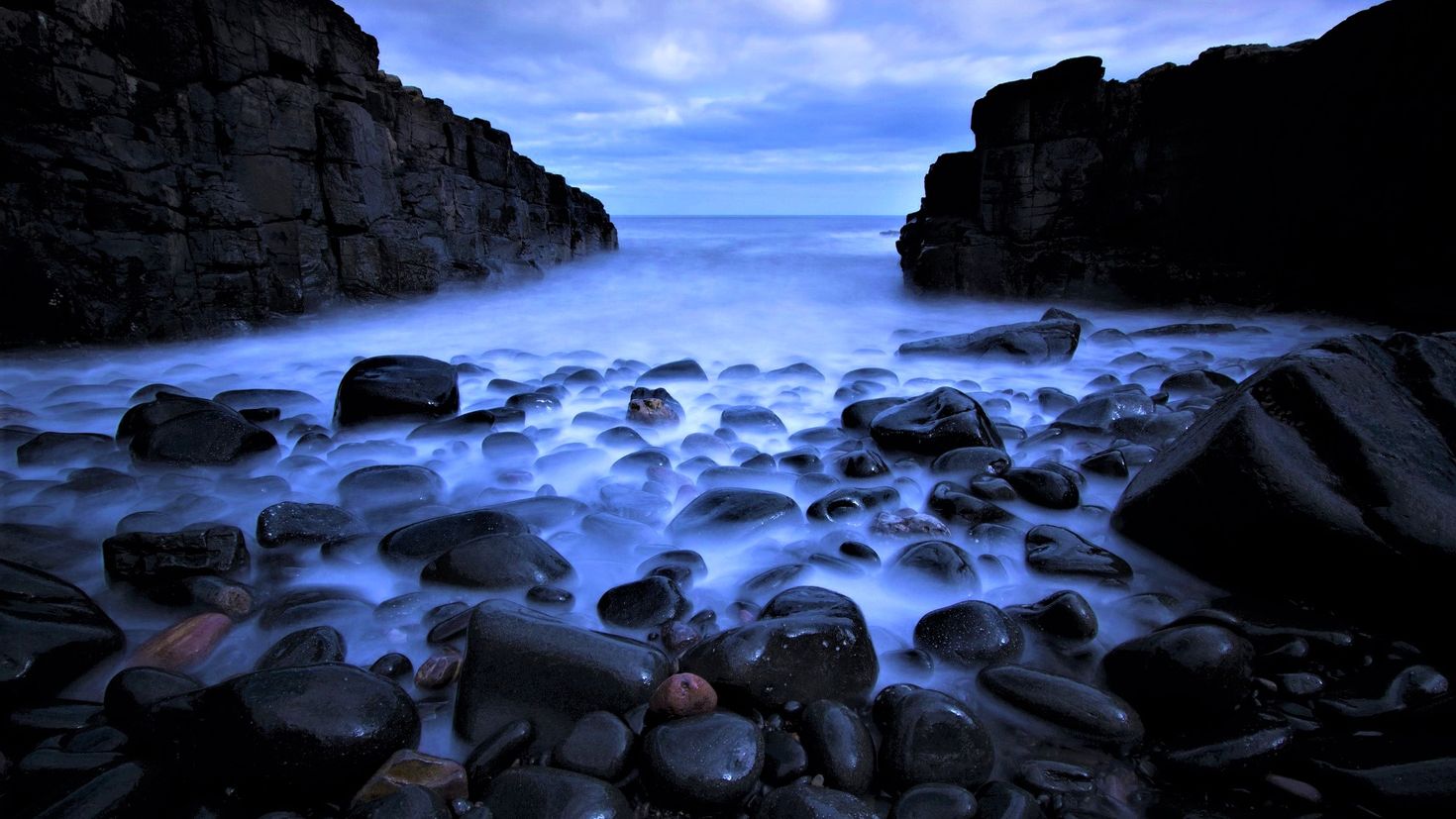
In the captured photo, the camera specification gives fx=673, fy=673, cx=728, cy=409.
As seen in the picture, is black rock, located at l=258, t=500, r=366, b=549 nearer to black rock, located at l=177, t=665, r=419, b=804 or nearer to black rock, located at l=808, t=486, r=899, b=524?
black rock, located at l=177, t=665, r=419, b=804

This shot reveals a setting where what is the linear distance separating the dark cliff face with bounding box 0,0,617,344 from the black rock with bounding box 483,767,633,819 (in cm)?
628

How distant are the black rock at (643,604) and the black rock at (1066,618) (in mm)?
1017

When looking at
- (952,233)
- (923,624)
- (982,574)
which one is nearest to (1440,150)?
(952,233)

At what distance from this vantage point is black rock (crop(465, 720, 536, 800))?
142cm

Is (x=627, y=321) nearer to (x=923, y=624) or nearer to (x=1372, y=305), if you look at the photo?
(x=923, y=624)

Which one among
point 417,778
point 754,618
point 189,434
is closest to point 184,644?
point 417,778

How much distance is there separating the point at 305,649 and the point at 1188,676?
2.21 metres

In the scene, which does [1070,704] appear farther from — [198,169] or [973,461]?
[198,169]

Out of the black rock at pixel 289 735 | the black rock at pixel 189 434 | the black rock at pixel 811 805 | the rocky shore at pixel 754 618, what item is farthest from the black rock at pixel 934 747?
the black rock at pixel 189 434

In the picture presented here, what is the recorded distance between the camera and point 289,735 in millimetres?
1358

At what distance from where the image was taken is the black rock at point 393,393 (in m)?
3.90

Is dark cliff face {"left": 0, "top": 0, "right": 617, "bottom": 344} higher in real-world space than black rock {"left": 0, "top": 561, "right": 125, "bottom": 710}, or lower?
higher

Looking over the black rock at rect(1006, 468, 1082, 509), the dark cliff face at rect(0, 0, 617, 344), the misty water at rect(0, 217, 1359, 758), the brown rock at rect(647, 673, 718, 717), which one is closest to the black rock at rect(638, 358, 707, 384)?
the misty water at rect(0, 217, 1359, 758)

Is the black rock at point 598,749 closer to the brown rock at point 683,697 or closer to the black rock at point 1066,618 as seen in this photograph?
the brown rock at point 683,697
